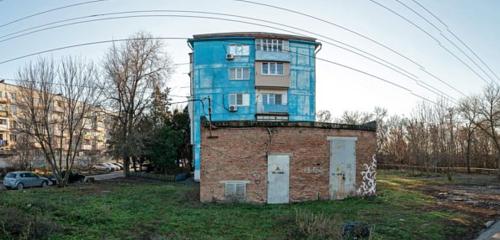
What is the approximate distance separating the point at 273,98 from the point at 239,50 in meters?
5.88

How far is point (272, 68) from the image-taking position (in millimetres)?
36406

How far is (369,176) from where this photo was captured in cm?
1956

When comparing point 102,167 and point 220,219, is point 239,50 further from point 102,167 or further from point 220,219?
point 102,167

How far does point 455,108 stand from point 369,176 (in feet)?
108

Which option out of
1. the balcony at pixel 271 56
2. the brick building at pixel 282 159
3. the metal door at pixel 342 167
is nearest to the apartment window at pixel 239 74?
the balcony at pixel 271 56

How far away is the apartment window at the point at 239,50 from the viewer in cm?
3581

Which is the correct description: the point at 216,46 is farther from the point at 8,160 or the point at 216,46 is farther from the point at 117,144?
the point at 8,160

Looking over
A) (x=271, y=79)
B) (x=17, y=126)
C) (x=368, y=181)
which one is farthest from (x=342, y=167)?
(x=17, y=126)

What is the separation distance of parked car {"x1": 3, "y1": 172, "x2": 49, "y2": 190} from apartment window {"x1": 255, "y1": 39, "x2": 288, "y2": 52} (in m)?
23.2

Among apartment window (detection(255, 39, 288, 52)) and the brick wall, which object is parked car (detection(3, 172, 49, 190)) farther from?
apartment window (detection(255, 39, 288, 52))

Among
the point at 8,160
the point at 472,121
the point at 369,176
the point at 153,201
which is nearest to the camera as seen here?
the point at 153,201

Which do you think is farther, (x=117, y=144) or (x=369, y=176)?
(x=117, y=144)

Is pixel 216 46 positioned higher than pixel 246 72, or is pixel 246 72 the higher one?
pixel 216 46

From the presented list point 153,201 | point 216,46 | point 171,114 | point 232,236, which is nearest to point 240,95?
point 216,46
